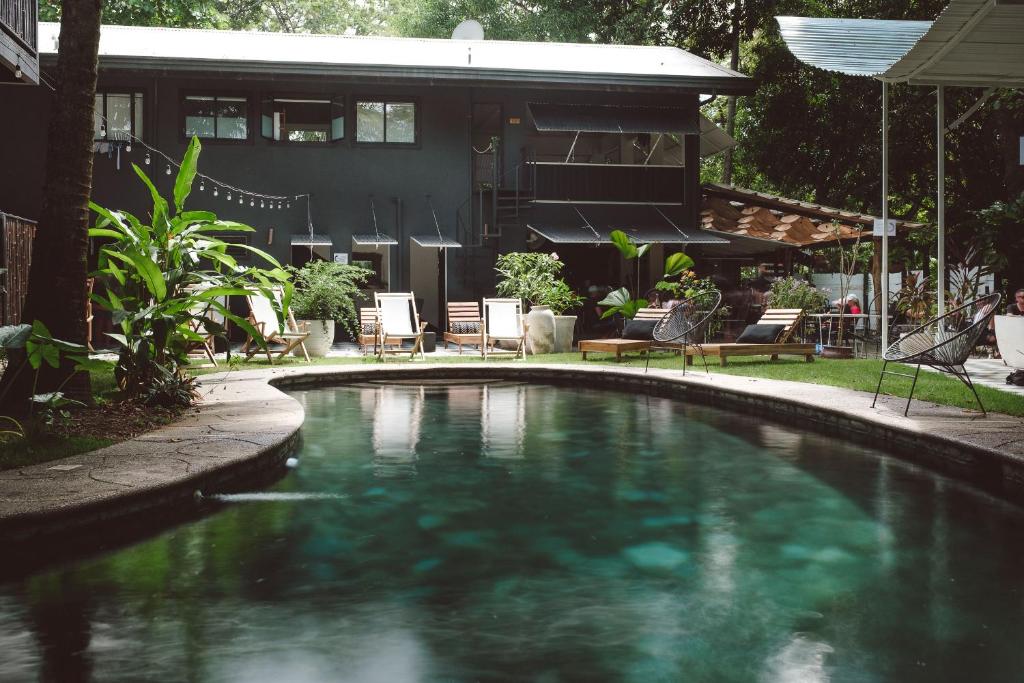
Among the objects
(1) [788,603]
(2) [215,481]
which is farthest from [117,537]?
(1) [788,603]

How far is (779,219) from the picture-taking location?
757 inches

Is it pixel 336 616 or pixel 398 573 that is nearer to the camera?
pixel 336 616

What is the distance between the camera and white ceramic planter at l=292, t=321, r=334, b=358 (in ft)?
47.7

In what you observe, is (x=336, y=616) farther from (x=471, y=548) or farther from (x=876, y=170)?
(x=876, y=170)

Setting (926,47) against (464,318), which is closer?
(926,47)

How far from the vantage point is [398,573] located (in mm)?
4426

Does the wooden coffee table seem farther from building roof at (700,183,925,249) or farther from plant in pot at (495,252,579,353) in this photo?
building roof at (700,183,925,249)

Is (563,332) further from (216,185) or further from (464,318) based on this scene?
(216,185)

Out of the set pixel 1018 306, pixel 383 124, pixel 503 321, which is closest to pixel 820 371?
pixel 1018 306

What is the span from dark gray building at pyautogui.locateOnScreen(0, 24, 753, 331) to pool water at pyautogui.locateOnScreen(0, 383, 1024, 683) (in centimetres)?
1177

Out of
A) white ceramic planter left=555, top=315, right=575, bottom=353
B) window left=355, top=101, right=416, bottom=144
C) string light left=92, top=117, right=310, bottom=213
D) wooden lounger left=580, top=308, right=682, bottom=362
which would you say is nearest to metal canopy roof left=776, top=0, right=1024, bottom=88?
wooden lounger left=580, top=308, right=682, bottom=362

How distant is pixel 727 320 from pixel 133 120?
1125 centimetres

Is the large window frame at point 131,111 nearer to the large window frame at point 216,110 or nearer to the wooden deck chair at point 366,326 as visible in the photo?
the large window frame at point 216,110

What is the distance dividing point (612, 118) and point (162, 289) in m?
12.7
